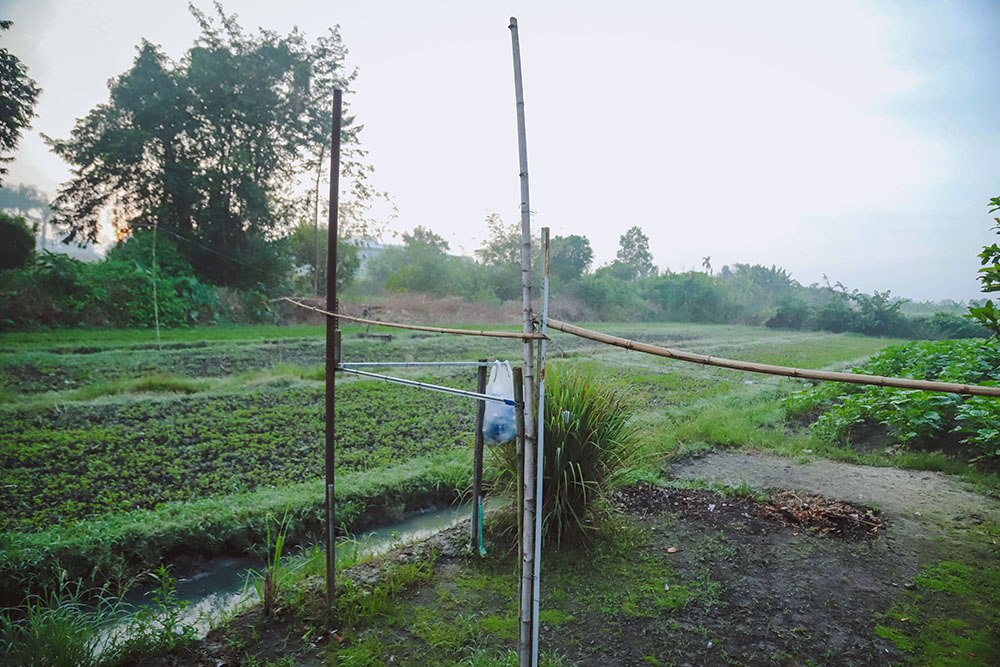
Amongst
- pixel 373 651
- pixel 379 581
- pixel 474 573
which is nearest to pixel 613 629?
pixel 474 573

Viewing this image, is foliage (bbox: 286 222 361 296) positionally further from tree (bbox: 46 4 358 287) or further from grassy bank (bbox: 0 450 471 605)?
grassy bank (bbox: 0 450 471 605)

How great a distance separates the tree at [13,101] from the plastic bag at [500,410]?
7.64 meters

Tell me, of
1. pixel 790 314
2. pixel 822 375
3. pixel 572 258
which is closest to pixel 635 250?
pixel 572 258

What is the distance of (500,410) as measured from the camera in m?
2.25

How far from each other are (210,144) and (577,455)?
11.6 metres

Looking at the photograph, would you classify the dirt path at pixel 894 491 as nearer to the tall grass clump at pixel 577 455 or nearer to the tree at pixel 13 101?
the tall grass clump at pixel 577 455

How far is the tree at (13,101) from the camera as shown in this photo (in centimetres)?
620

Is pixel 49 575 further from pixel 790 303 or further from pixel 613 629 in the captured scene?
pixel 790 303

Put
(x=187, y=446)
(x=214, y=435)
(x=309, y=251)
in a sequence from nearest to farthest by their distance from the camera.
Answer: (x=187, y=446)
(x=214, y=435)
(x=309, y=251)

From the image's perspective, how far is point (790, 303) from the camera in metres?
11.0

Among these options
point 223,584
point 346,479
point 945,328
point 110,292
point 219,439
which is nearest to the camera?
point 223,584

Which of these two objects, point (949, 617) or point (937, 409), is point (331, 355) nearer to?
point (949, 617)

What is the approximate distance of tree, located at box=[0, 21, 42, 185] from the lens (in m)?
6.20

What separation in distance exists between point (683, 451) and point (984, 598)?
2.34m
